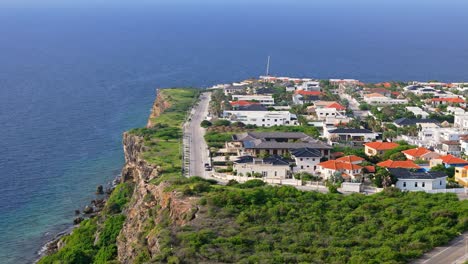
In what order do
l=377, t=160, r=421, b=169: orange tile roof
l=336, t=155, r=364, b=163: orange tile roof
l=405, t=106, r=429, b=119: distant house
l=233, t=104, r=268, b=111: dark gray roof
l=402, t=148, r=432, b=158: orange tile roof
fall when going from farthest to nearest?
l=233, t=104, r=268, b=111: dark gray roof, l=405, t=106, r=429, b=119: distant house, l=402, t=148, r=432, b=158: orange tile roof, l=336, t=155, r=364, b=163: orange tile roof, l=377, t=160, r=421, b=169: orange tile roof

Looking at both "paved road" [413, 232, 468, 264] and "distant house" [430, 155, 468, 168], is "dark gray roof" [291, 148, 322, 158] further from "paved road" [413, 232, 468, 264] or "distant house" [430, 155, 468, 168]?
"paved road" [413, 232, 468, 264]

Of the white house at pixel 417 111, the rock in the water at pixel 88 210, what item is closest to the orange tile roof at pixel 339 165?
the rock in the water at pixel 88 210

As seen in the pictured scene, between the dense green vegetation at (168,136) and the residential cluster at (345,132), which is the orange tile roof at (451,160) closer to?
the residential cluster at (345,132)

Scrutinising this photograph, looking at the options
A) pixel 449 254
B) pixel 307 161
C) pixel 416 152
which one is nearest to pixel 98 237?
pixel 307 161

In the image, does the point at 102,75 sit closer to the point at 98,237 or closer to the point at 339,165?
the point at 98,237

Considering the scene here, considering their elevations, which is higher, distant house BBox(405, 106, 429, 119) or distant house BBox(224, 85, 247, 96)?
distant house BBox(224, 85, 247, 96)

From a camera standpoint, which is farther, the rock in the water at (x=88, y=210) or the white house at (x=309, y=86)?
the white house at (x=309, y=86)

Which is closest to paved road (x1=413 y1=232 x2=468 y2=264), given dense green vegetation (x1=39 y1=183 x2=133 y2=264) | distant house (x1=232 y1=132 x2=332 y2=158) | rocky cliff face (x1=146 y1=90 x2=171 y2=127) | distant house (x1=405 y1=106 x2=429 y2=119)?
dense green vegetation (x1=39 y1=183 x2=133 y2=264)
